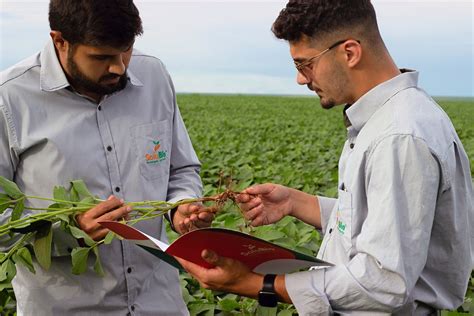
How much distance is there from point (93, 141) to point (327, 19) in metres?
0.97

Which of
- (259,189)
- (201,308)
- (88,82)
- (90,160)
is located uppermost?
(88,82)

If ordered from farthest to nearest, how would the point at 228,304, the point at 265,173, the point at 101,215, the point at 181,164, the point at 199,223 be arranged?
the point at 265,173 → the point at 228,304 → the point at 181,164 → the point at 199,223 → the point at 101,215

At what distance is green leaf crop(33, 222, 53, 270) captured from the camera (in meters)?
2.42

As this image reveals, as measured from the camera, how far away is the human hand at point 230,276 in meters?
2.07

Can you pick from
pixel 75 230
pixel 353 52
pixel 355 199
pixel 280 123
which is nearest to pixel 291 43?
pixel 353 52

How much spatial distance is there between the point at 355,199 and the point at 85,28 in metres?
1.09

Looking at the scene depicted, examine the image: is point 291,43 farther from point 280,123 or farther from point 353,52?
point 280,123

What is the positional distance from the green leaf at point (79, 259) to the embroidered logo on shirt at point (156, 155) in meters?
0.44

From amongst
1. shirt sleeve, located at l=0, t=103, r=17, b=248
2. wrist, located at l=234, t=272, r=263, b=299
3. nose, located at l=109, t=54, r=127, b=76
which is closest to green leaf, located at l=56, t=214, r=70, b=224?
shirt sleeve, located at l=0, t=103, r=17, b=248

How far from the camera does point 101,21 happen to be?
7.89 feet

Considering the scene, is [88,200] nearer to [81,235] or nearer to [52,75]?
[81,235]

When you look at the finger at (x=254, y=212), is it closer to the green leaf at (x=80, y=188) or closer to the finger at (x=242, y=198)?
the finger at (x=242, y=198)

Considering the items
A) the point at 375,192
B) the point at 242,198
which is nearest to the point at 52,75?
the point at 242,198

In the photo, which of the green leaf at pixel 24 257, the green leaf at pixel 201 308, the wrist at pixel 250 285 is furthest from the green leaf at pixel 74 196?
the green leaf at pixel 201 308
